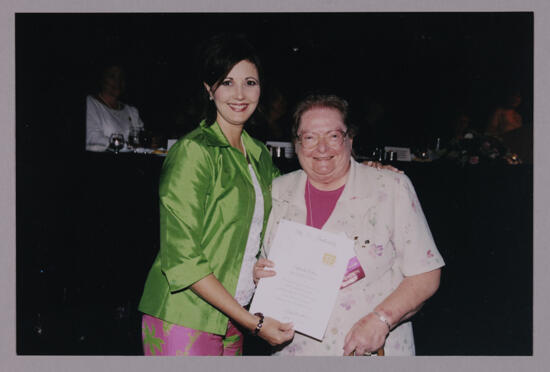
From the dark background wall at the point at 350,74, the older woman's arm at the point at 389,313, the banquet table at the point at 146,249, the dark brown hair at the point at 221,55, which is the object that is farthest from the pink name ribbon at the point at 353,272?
the dark background wall at the point at 350,74

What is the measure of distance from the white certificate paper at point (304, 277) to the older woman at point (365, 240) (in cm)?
6

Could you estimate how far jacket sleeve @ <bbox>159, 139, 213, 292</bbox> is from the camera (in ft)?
5.36

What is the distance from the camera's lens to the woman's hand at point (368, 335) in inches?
62.4

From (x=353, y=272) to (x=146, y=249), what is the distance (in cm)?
222

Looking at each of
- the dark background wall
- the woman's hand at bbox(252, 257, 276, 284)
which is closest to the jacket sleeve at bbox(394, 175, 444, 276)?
the woman's hand at bbox(252, 257, 276, 284)

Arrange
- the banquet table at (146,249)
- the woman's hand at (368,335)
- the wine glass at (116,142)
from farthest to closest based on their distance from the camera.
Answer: the wine glass at (116,142), the banquet table at (146,249), the woman's hand at (368,335)

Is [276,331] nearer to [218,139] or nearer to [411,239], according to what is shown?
[411,239]

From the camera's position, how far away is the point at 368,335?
1583 millimetres

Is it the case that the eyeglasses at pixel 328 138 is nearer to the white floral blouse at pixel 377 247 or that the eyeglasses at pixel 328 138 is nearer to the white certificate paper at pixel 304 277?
the white floral blouse at pixel 377 247

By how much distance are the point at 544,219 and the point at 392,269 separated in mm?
957

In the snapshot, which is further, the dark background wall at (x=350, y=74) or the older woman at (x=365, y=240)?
the dark background wall at (x=350, y=74)

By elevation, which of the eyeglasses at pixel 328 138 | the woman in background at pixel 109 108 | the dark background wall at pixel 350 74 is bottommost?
the eyeglasses at pixel 328 138

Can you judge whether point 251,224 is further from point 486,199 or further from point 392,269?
point 486,199

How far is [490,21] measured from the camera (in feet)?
7.09
